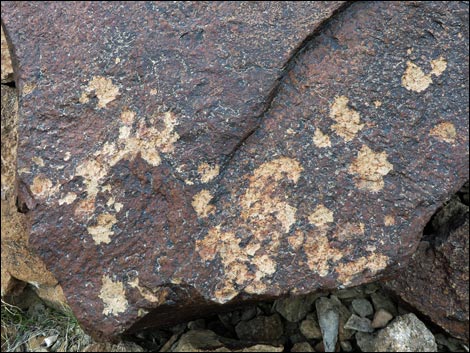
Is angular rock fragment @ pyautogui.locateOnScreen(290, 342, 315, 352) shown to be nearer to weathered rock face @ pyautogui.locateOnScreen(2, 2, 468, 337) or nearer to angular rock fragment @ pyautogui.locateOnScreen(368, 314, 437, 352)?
angular rock fragment @ pyautogui.locateOnScreen(368, 314, 437, 352)

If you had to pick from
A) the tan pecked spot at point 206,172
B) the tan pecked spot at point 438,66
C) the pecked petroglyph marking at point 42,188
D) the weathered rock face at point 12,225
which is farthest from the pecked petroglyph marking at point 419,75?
the weathered rock face at point 12,225

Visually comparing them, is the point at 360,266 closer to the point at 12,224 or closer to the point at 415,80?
the point at 415,80

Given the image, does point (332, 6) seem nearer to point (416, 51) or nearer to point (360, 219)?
point (416, 51)

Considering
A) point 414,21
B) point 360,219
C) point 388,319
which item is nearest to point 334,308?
point 388,319

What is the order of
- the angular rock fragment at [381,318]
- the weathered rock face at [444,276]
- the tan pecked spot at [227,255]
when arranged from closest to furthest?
the tan pecked spot at [227,255], the weathered rock face at [444,276], the angular rock fragment at [381,318]

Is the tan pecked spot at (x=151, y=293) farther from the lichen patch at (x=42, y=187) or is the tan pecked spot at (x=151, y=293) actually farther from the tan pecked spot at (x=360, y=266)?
the tan pecked spot at (x=360, y=266)
